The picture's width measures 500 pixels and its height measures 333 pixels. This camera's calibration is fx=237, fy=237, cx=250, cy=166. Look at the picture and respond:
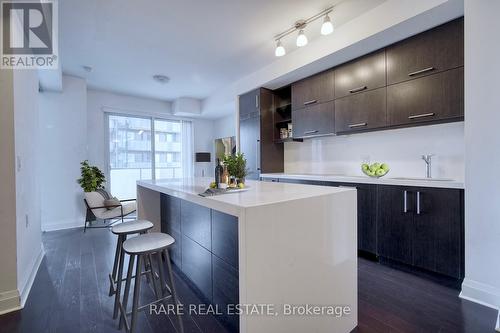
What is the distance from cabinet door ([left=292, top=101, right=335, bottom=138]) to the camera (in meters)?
3.27

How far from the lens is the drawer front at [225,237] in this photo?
143 cm

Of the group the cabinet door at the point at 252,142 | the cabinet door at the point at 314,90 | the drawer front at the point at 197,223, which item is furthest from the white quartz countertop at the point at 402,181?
the drawer front at the point at 197,223

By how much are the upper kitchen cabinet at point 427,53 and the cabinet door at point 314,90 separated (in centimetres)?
77

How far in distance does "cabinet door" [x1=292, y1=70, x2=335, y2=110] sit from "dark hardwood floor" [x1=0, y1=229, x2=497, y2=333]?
87.1 inches

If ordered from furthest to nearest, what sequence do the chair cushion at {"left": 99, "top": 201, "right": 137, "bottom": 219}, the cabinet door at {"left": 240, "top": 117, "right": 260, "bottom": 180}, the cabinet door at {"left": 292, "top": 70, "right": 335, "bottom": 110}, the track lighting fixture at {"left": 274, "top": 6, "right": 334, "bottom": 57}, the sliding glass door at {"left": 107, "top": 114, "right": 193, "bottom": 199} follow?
the sliding glass door at {"left": 107, "top": 114, "right": 193, "bottom": 199}, the cabinet door at {"left": 240, "top": 117, "right": 260, "bottom": 180}, the chair cushion at {"left": 99, "top": 201, "right": 137, "bottom": 219}, the cabinet door at {"left": 292, "top": 70, "right": 335, "bottom": 110}, the track lighting fixture at {"left": 274, "top": 6, "right": 334, "bottom": 57}

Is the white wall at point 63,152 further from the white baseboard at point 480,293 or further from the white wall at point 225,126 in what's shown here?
the white baseboard at point 480,293

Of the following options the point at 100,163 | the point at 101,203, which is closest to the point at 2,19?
the point at 101,203

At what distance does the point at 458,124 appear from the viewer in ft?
7.91

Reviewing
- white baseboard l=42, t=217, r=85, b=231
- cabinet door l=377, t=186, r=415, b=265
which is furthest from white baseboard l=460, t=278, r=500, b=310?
white baseboard l=42, t=217, r=85, b=231

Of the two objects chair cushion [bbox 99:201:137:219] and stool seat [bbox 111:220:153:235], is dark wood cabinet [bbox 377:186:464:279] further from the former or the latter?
chair cushion [bbox 99:201:137:219]

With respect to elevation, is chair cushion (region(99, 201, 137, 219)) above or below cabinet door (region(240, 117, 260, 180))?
below

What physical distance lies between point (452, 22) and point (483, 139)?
117 cm

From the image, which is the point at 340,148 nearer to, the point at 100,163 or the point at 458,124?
the point at 458,124

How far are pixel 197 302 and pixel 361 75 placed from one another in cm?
300
